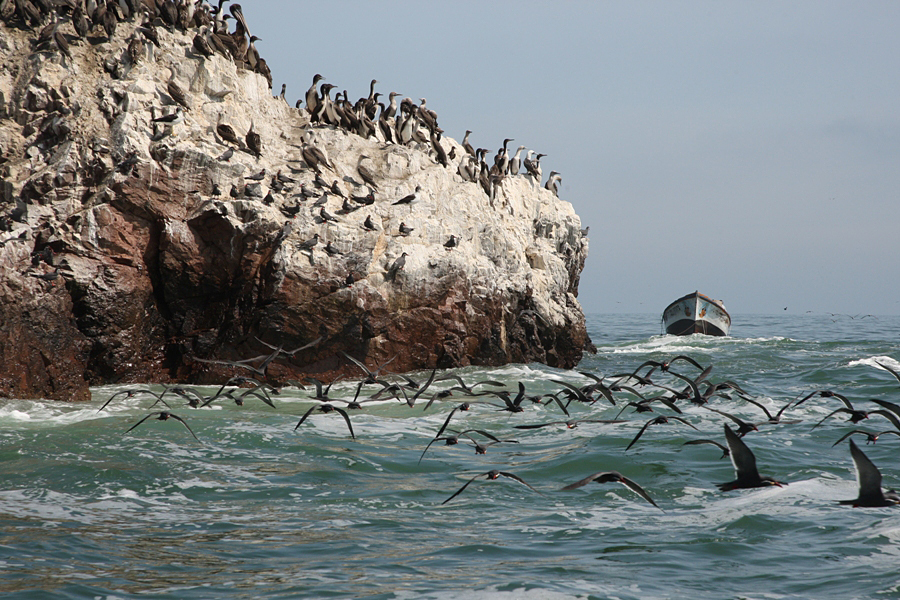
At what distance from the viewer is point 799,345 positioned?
3027 cm

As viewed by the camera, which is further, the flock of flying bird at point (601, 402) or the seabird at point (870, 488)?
the flock of flying bird at point (601, 402)

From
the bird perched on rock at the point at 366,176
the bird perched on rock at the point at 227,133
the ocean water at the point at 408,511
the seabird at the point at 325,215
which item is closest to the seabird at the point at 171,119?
the bird perched on rock at the point at 227,133

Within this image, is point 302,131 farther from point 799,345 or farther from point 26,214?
point 799,345

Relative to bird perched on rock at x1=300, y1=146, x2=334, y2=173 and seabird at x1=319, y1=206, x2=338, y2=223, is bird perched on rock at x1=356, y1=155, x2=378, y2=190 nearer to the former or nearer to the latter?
bird perched on rock at x1=300, y1=146, x2=334, y2=173

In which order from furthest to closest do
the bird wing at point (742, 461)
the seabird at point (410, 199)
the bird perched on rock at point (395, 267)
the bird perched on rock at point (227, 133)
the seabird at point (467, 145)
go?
the seabird at point (467, 145), the seabird at point (410, 199), the bird perched on rock at point (227, 133), the bird perched on rock at point (395, 267), the bird wing at point (742, 461)

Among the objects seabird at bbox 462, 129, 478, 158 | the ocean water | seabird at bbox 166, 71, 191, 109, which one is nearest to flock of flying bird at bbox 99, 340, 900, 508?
the ocean water

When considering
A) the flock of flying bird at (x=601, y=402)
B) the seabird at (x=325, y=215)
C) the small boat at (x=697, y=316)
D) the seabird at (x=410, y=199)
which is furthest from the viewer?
the small boat at (x=697, y=316)

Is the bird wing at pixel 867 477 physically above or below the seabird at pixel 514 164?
below

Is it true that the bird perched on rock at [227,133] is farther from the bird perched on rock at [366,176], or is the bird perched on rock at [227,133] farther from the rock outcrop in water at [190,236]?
the bird perched on rock at [366,176]

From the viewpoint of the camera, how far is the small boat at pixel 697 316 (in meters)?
34.2

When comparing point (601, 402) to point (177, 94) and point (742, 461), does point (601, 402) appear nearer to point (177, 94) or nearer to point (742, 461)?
point (742, 461)

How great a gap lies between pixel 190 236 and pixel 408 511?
28.5 feet

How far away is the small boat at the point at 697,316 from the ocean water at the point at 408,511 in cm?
2078

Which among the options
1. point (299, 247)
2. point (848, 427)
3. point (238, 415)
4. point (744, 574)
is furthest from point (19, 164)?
point (848, 427)
